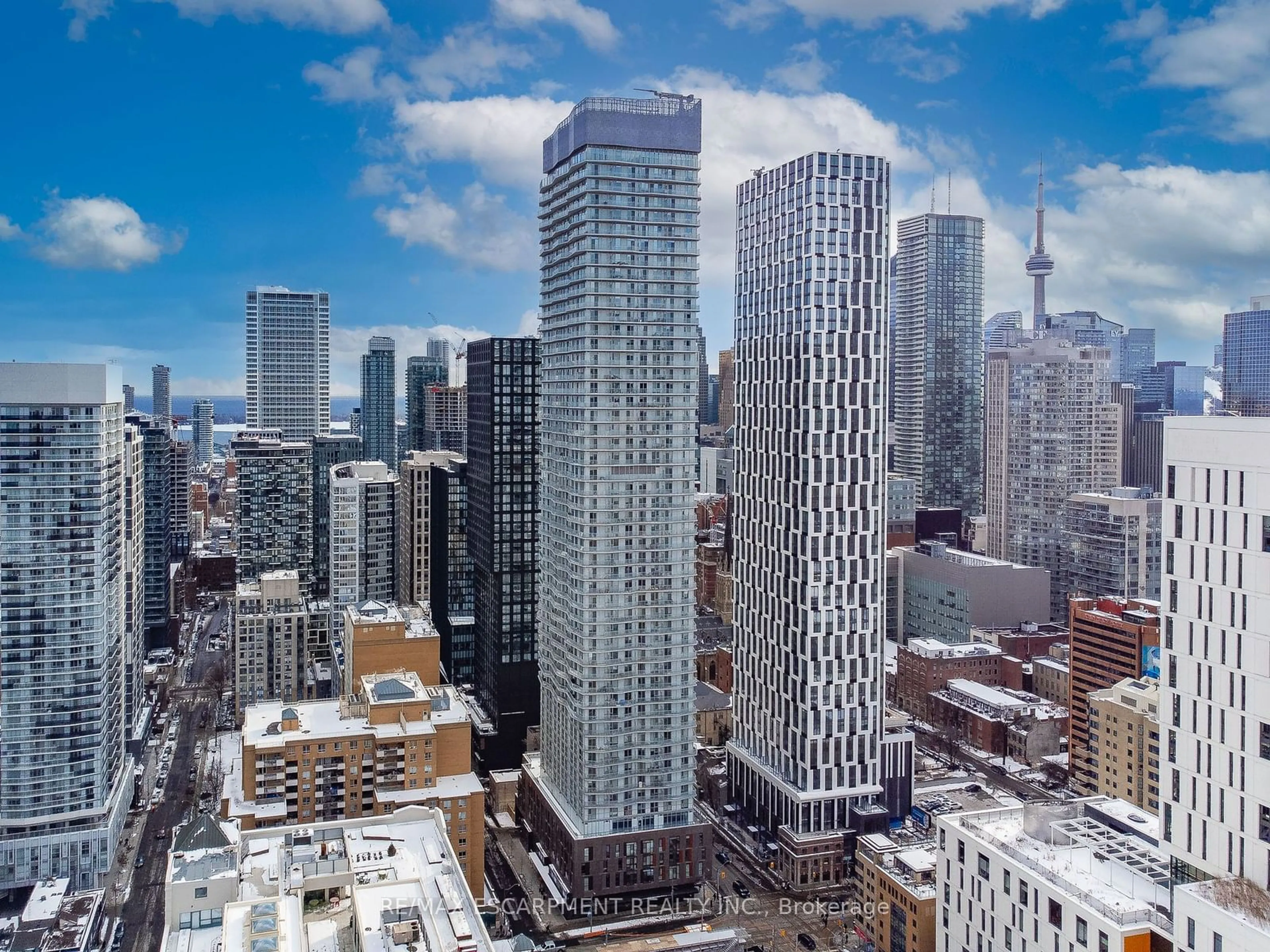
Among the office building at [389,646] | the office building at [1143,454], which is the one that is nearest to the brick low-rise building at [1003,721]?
the office building at [389,646]

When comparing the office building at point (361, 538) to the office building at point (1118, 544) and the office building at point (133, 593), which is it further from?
the office building at point (1118, 544)

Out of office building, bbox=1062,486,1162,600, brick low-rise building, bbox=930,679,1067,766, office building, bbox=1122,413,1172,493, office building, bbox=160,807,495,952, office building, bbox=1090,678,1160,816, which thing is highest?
office building, bbox=1122,413,1172,493

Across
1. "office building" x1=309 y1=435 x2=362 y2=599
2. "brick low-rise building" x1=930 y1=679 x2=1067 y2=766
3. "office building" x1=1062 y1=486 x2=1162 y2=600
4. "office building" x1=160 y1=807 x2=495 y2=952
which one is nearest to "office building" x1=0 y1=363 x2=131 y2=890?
"office building" x1=160 y1=807 x2=495 y2=952

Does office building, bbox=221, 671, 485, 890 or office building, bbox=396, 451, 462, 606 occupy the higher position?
office building, bbox=396, 451, 462, 606

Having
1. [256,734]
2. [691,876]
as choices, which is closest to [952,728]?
[691,876]

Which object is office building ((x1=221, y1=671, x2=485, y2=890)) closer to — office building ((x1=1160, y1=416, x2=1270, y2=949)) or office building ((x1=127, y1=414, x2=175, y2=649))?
office building ((x1=1160, y1=416, x2=1270, y2=949))

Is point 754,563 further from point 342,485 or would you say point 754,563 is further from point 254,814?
point 342,485

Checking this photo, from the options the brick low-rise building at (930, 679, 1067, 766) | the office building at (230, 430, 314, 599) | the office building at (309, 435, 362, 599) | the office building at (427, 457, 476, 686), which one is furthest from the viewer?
the office building at (309, 435, 362, 599)

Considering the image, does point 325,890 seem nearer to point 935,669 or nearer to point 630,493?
point 630,493
